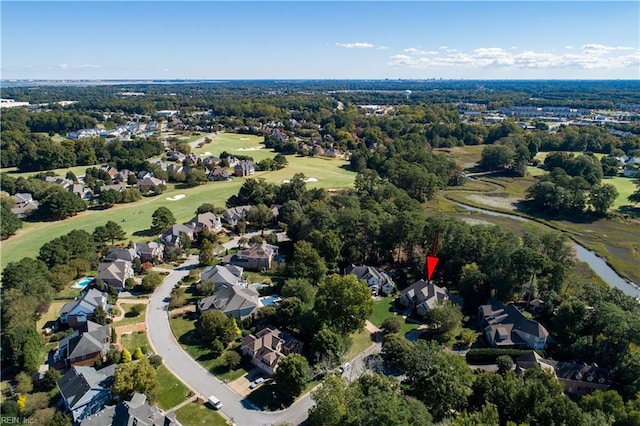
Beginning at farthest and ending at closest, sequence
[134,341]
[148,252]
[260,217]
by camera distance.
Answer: [260,217]
[148,252]
[134,341]

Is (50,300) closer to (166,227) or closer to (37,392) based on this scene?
(37,392)

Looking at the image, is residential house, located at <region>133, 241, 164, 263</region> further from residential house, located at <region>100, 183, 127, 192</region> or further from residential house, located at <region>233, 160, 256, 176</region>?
residential house, located at <region>233, 160, 256, 176</region>

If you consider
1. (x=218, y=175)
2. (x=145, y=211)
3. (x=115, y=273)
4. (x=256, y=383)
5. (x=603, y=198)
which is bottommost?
(x=256, y=383)

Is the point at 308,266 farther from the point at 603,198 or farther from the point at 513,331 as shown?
the point at 603,198

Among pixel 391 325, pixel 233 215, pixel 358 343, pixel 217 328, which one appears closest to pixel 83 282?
pixel 217 328

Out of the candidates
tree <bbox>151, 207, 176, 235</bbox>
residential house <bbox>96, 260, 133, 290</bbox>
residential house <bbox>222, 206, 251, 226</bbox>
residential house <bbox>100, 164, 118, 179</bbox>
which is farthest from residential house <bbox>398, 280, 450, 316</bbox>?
residential house <bbox>100, 164, 118, 179</bbox>

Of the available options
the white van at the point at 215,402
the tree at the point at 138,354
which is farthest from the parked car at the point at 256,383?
the tree at the point at 138,354
